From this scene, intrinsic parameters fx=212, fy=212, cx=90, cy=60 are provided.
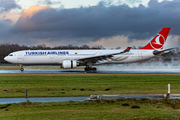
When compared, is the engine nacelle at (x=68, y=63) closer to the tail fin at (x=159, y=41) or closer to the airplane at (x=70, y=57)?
the airplane at (x=70, y=57)

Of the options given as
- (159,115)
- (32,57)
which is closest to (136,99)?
(159,115)

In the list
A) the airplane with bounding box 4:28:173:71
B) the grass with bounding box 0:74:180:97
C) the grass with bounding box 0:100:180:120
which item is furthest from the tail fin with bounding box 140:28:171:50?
the grass with bounding box 0:100:180:120

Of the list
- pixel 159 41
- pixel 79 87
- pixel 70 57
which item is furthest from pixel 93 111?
pixel 159 41

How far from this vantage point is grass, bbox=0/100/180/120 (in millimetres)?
8953

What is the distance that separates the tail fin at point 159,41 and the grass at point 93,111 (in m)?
29.5

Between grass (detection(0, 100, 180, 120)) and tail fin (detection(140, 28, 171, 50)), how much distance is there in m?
29.5

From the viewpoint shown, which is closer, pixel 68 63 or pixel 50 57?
pixel 68 63

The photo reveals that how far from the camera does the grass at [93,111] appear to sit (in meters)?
8.95

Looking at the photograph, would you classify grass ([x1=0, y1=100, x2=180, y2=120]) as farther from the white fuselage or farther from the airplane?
the white fuselage

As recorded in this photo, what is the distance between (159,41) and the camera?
4022cm

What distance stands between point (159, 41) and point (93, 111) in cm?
3356

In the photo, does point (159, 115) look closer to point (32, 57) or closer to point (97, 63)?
point (97, 63)

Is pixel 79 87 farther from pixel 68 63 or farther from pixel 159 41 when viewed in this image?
pixel 159 41

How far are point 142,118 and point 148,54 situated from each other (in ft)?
103
